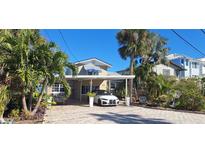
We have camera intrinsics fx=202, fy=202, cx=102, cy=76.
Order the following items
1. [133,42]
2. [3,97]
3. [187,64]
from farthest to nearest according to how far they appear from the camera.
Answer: [187,64] → [133,42] → [3,97]

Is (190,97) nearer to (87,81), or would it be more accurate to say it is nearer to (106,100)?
(106,100)

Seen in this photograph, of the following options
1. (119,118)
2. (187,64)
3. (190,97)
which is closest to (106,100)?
(119,118)

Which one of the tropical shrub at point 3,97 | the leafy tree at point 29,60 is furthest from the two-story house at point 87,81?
the tropical shrub at point 3,97

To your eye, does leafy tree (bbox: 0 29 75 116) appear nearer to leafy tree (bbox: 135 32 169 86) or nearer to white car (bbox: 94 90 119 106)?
white car (bbox: 94 90 119 106)

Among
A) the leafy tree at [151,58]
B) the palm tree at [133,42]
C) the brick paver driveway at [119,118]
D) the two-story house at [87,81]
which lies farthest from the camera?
the two-story house at [87,81]

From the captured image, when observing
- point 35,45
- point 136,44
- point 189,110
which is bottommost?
point 189,110

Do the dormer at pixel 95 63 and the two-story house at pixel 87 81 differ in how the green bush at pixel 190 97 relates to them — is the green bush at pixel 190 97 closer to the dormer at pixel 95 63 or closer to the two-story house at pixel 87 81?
the two-story house at pixel 87 81

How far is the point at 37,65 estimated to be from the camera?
9.05m

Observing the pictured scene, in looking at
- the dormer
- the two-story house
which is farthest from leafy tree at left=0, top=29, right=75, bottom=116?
the dormer
